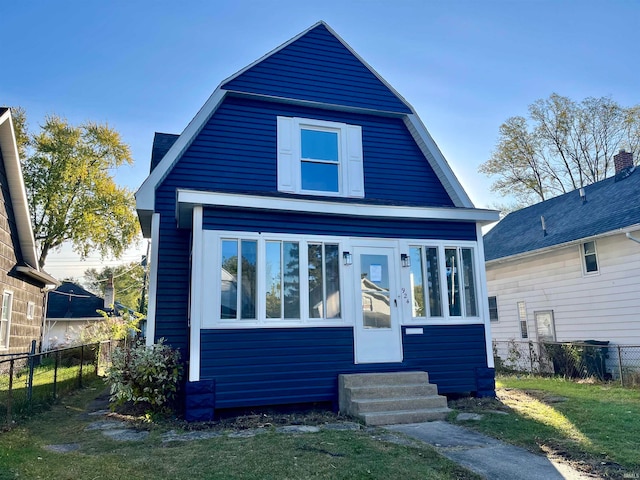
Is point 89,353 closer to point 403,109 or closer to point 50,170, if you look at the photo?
point 403,109

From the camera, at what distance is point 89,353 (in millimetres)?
14898

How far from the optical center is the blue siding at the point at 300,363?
701 centimetres

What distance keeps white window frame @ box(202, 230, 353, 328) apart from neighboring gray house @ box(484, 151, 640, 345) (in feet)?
26.3

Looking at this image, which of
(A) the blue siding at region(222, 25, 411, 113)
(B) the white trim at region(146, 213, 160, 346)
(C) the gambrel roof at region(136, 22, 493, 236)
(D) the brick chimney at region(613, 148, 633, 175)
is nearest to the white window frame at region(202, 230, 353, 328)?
(B) the white trim at region(146, 213, 160, 346)

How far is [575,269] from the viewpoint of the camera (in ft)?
44.4

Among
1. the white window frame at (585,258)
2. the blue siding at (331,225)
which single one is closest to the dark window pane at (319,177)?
the blue siding at (331,225)

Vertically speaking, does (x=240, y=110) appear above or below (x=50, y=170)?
below

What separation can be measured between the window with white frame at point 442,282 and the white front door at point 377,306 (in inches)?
16.4

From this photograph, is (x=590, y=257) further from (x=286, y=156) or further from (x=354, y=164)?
(x=286, y=156)

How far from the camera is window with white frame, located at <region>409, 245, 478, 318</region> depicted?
27.6 feet

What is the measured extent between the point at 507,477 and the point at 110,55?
11.5 meters

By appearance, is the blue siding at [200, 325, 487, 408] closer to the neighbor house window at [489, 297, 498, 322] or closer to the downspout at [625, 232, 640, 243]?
the downspout at [625, 232, 640, 243]

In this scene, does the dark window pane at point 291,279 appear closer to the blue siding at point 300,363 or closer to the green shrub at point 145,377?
the blue siding at point 300,363

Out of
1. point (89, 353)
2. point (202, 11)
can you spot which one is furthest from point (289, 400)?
point (89, 353)
